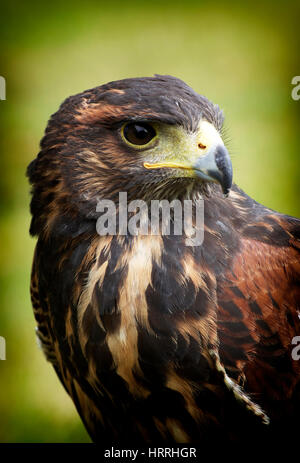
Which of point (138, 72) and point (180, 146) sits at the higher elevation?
point (138, 72)

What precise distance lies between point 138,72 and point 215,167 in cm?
47

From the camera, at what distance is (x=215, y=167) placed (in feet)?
2.56

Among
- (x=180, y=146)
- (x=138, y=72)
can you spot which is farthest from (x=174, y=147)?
(x=138, y=72)

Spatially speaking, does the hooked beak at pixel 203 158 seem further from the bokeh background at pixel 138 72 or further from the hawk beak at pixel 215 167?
the bokeh background at pixel 138 72

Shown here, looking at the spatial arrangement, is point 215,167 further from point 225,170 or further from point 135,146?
point 135,146

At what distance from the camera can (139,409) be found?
2.85 feet

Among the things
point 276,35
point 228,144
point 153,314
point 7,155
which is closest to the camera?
point 153,314

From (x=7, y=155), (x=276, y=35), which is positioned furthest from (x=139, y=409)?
(x=276, y=35)

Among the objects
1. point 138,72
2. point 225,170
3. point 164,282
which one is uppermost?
point 138,72

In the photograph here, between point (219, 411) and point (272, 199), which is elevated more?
point (272, 199)

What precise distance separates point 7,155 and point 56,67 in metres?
0.22

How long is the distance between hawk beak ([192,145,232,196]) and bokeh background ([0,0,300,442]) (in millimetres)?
172

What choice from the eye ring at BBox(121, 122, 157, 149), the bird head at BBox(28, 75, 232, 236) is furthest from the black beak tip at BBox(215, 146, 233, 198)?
the eye ring at BBox(121, 122, 157, 149)

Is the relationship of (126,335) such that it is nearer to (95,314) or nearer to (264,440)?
(95,314)
